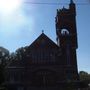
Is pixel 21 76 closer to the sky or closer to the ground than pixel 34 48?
closer to the ground

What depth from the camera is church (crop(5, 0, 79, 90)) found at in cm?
6088

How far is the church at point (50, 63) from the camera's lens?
60.9 metres

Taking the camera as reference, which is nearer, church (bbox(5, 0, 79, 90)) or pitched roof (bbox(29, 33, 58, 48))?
church (bbox(5, 0, 79, 90))

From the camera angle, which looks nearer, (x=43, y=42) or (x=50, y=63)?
(x=50, y=63)

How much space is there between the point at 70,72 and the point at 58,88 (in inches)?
154

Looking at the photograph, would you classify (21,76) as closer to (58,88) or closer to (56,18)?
(58,88)

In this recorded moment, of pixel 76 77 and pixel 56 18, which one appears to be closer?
pixel 76 77

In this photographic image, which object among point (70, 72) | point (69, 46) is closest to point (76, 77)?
point (70, 72)

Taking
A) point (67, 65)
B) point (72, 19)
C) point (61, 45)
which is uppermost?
point (72, 19)

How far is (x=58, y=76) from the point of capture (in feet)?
201

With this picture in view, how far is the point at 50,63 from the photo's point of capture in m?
62.0

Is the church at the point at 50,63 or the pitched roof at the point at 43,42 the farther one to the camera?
the pitched roof at the point at 43,42

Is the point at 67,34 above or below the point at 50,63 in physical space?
above

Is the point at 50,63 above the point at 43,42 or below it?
below
